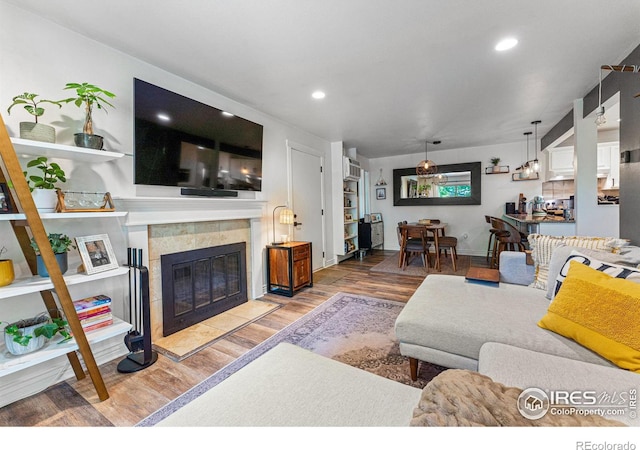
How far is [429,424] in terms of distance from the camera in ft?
2.28

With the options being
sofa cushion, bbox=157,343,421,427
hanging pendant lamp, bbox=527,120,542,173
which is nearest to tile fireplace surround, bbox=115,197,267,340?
sofa cushion, bbox=157,343,421,427

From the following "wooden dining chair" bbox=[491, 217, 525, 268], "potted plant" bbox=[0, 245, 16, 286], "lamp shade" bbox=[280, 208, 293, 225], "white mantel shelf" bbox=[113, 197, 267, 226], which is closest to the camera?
"potted plant" bbox=[0, 245, 16, 286]

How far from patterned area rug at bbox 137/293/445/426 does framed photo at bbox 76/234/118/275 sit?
3.23ft

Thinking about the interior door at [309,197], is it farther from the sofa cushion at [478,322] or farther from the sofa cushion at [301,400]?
the sofa cushion at [301,400]

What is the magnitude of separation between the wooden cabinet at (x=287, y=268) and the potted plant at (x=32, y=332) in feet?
6.65

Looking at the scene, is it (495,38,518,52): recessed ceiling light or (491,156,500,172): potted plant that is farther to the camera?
(491,156,500,172): potted plant

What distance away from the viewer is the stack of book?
1720 mm

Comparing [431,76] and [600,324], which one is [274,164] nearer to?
[431,76]

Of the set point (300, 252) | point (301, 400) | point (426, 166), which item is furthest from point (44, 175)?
point (426, 166)

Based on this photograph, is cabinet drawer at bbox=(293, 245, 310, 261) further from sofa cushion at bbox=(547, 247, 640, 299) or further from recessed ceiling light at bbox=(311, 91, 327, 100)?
sofa cushion at bbox=(547, 247, 640, 299)

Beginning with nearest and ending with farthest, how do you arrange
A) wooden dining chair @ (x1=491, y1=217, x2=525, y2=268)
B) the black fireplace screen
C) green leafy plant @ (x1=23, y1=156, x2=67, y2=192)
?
green leafy plant @ (x1=23, y1=156, x2=67, y2=192), the black fireplace screen, wooden dining chair @ (x1=491, y1=217, x2=525, y2=268)

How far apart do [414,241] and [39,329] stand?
4.63 metres

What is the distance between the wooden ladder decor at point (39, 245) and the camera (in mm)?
1323

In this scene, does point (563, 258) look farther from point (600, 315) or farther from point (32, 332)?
point (32, 332)
